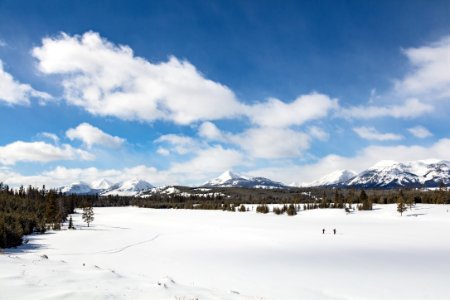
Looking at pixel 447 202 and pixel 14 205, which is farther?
pixel 447 202

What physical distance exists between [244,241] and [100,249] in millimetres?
24481

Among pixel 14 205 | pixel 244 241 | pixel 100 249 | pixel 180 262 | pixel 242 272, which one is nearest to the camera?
pixel 242 272

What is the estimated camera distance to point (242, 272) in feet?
118

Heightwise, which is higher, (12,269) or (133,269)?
(12,269)

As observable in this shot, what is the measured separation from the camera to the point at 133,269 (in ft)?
119

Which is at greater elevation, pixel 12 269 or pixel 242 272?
pixel 12 269

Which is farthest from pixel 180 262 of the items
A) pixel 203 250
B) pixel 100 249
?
pixel 100 249

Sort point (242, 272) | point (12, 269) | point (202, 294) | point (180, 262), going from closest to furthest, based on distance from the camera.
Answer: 1. point (202, 294)
2. point (12, 269)
3. point (242, 272)
4. point (180, 262)

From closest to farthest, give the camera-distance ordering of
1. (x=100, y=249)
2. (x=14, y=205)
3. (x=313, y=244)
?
(x=100, y=249), (x=313, y=244), (x=14, y=205)

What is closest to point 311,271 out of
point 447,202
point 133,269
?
point 133,269

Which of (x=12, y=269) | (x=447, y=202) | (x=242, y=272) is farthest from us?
(x=447, y=202)

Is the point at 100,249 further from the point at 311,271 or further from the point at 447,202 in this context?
the point at 447,202

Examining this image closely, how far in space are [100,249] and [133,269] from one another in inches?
767

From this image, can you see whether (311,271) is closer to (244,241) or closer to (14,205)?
(244,241)
